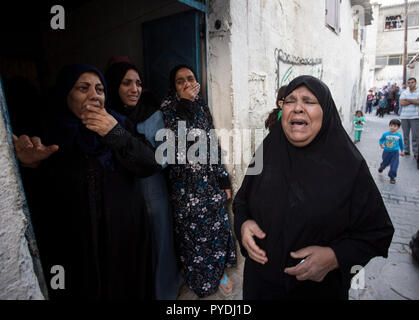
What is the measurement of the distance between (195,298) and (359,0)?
400 inches

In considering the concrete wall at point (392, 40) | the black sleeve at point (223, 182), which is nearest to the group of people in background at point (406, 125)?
the black sleeve at point (223, 182)

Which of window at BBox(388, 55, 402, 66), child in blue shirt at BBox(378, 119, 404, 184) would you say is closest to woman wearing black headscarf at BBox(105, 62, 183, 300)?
child in blue shirt at BBox(378, 119, 404, 184)

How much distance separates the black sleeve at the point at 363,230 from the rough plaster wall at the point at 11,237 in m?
1.28

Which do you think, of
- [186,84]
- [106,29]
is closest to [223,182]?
[186,84]

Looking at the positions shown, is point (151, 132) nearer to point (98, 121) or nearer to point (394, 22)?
point (98, 121)

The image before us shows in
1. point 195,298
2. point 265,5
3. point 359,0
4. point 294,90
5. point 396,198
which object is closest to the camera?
point 294,90

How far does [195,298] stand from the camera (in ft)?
7.08

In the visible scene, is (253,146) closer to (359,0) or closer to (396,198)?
(396,198)

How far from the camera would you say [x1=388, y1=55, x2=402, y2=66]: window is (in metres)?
20.4

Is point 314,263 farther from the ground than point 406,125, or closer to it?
closer to it

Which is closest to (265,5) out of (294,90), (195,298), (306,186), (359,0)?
(294,90)

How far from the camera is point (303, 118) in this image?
3.88 feet

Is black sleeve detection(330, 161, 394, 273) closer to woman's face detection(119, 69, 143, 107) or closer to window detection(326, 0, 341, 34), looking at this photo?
woman's face detection(119, 69, 143, 107)

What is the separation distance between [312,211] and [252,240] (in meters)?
0.34
